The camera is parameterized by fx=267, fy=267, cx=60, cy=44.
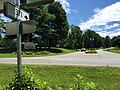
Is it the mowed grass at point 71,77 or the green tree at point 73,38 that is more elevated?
the green tree at point 73,38

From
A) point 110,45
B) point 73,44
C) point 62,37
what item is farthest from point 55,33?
point 110,45

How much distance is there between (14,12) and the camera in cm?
426

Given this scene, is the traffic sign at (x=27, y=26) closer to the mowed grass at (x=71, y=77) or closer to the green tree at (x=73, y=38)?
the mowed grass at (x=71, y=77)

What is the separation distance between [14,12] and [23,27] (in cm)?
28

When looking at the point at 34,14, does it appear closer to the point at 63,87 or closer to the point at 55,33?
the point at 55,33

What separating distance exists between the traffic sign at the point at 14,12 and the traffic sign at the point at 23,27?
0.14 m

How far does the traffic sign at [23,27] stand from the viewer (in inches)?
168

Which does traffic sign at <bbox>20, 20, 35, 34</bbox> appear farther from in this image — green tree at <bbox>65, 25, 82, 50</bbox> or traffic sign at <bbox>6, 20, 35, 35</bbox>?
green tree at <bbox>65, 25, 82, 50</bbox>

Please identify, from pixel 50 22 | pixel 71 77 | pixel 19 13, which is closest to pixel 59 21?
pixel 50 22

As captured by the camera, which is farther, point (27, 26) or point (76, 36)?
point (76, 36)

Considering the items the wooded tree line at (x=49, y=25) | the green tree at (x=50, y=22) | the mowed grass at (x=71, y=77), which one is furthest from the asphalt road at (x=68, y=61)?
the green tree at (x=50, y=22)

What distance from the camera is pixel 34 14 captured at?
5878 centimetres

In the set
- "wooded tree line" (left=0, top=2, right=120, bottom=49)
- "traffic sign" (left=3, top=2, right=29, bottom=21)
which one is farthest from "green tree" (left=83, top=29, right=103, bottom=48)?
"traffic sign" (left=3, top=2, right=29, bottom=21)

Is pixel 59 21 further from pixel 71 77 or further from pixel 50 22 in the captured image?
pixel 71 77
